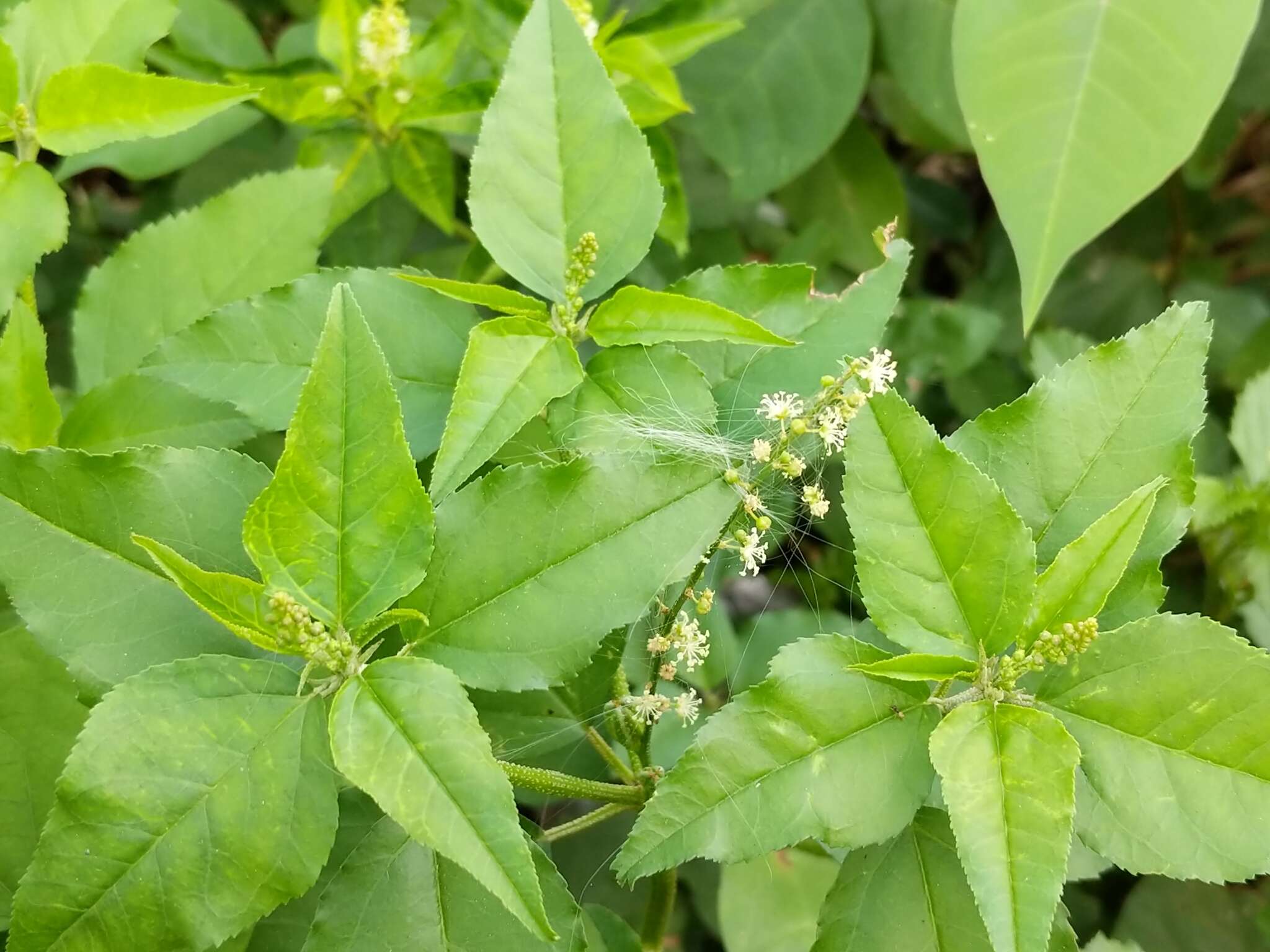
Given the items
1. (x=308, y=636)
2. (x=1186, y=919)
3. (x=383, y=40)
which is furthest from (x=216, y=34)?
(x=1186, y=919)

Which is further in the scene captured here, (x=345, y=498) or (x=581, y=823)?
(x=581, y=823)

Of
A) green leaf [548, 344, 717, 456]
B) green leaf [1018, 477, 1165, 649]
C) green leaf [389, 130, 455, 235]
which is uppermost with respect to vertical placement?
green leaf [389, 130, 455, 235]

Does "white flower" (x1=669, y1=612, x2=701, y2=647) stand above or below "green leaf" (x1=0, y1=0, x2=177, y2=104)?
below

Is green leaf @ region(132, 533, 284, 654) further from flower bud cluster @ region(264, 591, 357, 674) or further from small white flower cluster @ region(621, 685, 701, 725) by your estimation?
small white flower cluster @ region(621, 685, 701, 725)

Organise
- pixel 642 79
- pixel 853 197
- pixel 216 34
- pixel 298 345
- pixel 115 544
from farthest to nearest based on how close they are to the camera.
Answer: pixel 853 197, pixel 216 34, pixel 642 79, pixel 298 345, pixel 115 544

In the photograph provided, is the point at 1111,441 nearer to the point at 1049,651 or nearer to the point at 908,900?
the point at 1049,651

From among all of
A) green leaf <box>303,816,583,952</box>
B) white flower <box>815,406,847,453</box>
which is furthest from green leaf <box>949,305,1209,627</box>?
green leaf <box>303,816,583,952</box>
